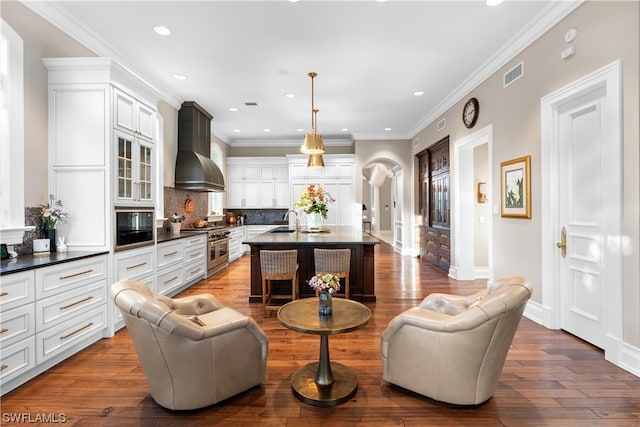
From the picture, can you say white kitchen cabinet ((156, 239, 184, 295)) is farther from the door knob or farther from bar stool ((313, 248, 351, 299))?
the door knob

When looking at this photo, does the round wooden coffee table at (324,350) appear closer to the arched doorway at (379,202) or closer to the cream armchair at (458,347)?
the cream armchair at (458,347)

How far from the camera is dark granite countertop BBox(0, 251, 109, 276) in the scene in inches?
85.9

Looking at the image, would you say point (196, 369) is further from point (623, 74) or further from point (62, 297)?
point (623, 74)

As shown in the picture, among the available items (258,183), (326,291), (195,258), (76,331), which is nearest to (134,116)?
(76,331)

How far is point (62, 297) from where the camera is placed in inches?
100

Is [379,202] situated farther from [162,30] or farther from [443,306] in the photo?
[443,306]

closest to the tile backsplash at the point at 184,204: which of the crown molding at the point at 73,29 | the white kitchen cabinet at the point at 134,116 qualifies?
the white kitchen cabinet at the point at 134,116

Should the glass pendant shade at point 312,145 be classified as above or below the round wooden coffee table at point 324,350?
above

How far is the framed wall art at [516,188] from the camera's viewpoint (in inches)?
139

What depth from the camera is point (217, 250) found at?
610 centimetres

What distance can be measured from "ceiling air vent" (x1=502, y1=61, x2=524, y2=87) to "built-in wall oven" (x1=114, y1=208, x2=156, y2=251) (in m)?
4.77

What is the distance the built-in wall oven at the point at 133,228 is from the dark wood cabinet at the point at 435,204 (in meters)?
5.03

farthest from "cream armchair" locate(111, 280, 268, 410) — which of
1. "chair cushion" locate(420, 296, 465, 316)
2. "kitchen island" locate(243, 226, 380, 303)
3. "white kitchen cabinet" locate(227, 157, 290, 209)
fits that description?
"white kitchen cabinet" locate(227, 157, 290, 209)

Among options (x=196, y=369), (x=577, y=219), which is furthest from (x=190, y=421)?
(x=577, y=219)
